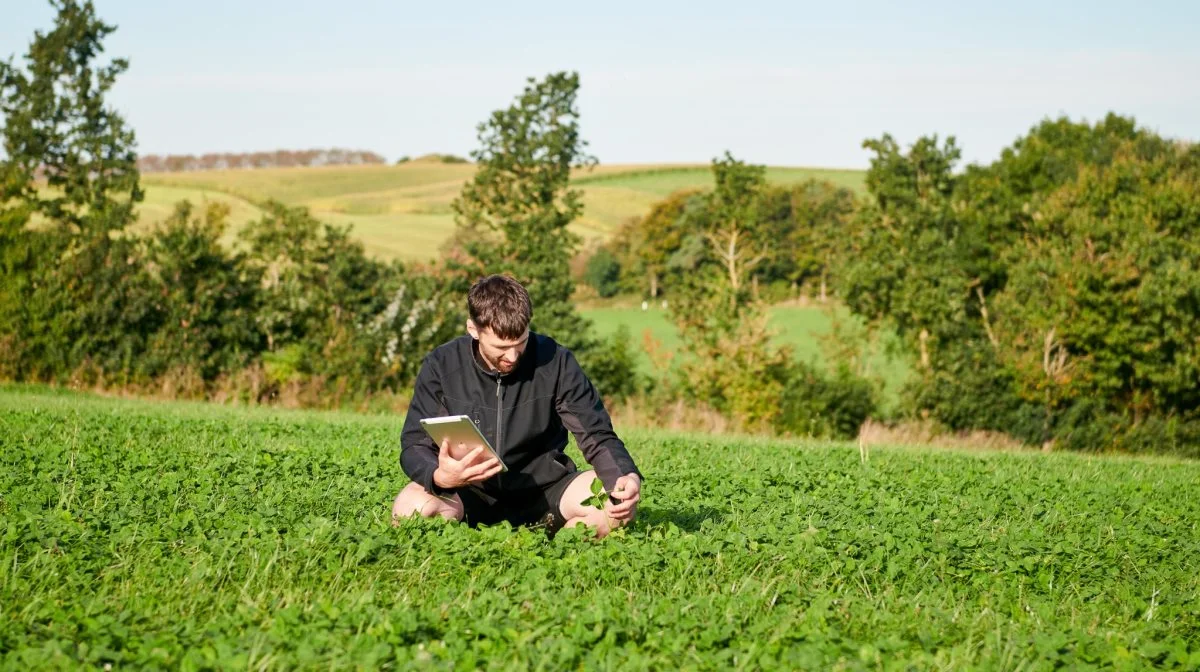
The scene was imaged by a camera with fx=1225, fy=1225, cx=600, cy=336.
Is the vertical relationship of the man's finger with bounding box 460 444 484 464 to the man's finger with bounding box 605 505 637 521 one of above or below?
above

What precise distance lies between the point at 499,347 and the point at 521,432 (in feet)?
2.18

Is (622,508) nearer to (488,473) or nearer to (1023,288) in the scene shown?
(488,473)

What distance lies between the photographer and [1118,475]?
1488cm

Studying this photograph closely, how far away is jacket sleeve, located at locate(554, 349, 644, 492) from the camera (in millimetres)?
7164

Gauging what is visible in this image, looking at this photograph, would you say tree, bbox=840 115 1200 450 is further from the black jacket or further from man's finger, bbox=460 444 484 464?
man's finger, bbox=460 444 484 464

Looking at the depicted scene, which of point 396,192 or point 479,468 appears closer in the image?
point 479,468

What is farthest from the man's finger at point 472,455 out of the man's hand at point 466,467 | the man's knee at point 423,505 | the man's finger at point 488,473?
the man's knee at point 423,505

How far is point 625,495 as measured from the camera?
22.8ft

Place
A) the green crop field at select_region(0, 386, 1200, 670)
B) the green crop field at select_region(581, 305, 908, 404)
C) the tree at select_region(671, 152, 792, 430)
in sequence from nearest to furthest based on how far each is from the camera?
the green crop field at select_region(0, 386, 1200, 670) → the tree at select_region(671, 152, 792, 430) → the green crop field at select_region(581, 305, 908, 404)

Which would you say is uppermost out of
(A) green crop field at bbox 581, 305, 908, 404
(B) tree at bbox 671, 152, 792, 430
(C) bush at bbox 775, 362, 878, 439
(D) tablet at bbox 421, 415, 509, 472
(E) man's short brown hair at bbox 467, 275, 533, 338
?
(E) man's short brown hair at bbox 467, 275, 533, 338

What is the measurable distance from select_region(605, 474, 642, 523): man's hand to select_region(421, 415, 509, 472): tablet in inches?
27.8

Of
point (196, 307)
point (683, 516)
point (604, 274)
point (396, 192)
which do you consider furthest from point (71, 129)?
point (396, 192)

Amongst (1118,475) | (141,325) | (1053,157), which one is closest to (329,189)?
(1053,157)

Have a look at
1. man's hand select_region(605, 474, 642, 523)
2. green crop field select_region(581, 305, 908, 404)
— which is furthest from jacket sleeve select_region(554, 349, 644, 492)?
green crop field select_region(581, 305, 908, 404)
